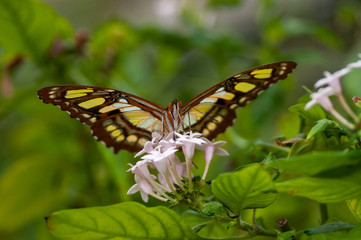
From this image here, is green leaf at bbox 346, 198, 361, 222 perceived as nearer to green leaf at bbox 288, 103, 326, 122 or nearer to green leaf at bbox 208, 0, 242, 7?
green leaf at bbox 288, 103, 326, 122


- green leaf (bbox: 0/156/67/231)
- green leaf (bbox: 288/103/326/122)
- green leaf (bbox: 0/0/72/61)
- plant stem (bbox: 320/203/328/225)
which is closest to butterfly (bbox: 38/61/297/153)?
green leaf (bbox: 288/103/326/122)

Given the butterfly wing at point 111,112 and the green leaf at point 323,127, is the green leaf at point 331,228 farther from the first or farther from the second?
the butterfly wing at point 111,112

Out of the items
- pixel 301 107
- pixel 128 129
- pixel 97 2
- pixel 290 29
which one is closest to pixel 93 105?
pixel 128 129

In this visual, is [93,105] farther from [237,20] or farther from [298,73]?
[237,20]

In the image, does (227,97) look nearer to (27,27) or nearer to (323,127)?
(323,127)

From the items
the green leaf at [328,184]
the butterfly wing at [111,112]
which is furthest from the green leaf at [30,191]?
the green leaf at [328,184]

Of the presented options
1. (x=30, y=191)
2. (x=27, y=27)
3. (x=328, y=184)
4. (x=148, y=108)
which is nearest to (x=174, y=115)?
(x=148, y=108)
